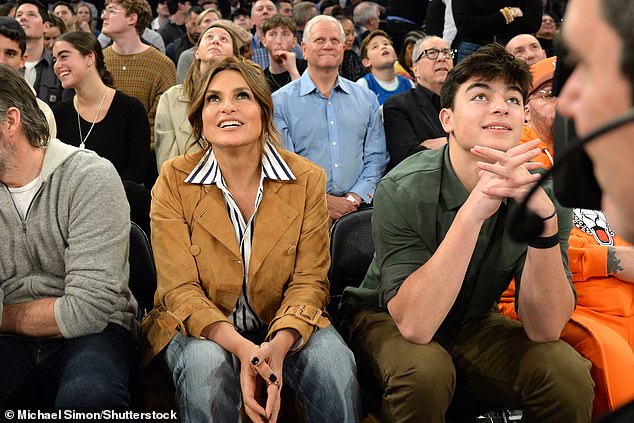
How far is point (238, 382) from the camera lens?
7.42 feet

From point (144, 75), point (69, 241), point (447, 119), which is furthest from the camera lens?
point (144, 75)

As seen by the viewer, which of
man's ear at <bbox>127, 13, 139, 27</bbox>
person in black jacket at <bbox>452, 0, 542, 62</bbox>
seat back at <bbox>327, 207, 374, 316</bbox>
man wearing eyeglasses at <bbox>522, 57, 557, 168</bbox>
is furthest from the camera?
man's ear at <bbox>127, 13, 139, 27</bbox>

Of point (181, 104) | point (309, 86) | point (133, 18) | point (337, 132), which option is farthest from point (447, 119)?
point (133, 18)

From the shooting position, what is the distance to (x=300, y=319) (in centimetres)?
234

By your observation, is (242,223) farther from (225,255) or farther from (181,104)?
(181,104)

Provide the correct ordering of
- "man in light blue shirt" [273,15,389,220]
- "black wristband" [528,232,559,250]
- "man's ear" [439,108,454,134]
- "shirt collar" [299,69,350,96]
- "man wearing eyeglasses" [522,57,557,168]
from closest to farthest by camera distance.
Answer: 1. "black wristband" [528,232,559,250]
2. "man's ear" [439,108,454,134]
3. "man wearing eyeglasses" [522,57,557,168]
4. "man in light blue shirt" [273,15,389,220]
5. "shirt collar" [299,69,350,96]

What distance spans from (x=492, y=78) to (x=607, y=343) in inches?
34.3

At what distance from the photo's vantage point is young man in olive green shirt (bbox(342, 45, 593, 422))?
6.95ft

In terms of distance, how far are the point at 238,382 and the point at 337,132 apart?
209 centimetres

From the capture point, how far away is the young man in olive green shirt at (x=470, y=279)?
2.12 meters

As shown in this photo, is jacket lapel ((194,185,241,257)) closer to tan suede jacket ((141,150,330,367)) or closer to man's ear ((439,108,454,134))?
tan suede jacket ((141,150,330,367))

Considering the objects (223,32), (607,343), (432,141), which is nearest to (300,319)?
(607,343)

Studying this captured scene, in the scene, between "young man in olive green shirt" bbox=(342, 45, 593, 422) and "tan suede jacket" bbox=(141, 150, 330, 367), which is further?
"tan suede jacket" bbox=(141, 150, 330, 367)

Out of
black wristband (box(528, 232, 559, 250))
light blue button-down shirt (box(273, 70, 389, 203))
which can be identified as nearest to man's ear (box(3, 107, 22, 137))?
black wristband (box(528, 232, 559, 250))
